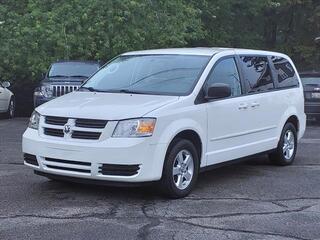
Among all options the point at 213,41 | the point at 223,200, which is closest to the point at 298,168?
the point at 223,200

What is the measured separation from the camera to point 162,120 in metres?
6.66

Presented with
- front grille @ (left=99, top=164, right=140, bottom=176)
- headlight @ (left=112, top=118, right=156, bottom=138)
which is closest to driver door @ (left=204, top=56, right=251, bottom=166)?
headlight @ (left=112, top=118, right=156, bottom=138)

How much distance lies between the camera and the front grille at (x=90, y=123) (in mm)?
6590

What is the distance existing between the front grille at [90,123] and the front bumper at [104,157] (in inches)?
7.2

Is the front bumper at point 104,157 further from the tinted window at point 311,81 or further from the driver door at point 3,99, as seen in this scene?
the driver door at point 3,99

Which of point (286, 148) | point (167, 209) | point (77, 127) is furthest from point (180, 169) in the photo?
point (286, 148)

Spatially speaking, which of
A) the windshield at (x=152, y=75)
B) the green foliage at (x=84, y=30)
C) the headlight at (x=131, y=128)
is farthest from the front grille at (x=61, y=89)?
the headlight at (x=131, y=128)

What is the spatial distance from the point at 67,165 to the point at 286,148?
4025mm

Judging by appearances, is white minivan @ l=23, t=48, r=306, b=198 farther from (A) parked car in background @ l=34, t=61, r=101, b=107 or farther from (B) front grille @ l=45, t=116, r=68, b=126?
(A) parked car in background @ l=34, t=61, r=101, b=107

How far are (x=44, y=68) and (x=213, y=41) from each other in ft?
29.2

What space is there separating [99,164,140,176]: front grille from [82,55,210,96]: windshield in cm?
117

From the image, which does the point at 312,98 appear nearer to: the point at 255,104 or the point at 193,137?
the point at 255,104

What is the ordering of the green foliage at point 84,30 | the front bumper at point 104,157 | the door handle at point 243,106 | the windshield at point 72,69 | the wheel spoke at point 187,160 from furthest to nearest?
1. the green foliage at point 84,30
2. the windshield at point 72,69
3. the door handle at point 243,106
4. the wheel spoke at point 187,160
5. the front bumper at point 104,157

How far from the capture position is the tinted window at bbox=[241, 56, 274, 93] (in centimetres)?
839
